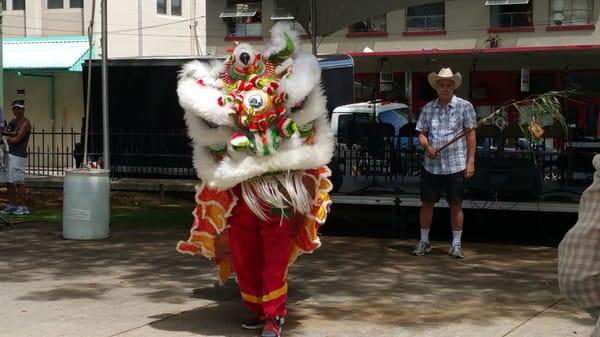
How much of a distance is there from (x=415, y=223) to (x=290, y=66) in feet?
18.0

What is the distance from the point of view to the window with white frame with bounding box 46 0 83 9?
1170 inches

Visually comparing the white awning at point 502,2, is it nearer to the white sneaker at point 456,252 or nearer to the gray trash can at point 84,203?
the white sneaker at point 456,252

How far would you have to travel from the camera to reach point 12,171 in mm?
11219

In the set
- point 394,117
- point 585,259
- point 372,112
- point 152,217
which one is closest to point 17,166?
point 152,217

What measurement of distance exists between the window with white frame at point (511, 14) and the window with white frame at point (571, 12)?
0.76m

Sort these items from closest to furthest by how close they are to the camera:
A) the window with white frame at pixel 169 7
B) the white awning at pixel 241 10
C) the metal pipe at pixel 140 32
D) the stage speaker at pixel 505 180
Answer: the stage speaker at pixel 505 180, the metal pipe at pixel 140 32, the white awning at pixel 241 10, the window with white frame at pixel 169 7

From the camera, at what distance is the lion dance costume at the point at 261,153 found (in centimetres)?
503

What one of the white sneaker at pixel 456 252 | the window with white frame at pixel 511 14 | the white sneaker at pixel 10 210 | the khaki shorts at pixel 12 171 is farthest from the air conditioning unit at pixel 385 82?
the window with white frame at pixel 511 14

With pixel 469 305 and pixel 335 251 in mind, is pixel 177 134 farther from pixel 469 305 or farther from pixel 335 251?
pixel 469 305

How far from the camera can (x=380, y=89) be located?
659 inches

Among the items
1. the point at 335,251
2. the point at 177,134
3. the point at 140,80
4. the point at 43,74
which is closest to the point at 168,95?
the point at 140,80

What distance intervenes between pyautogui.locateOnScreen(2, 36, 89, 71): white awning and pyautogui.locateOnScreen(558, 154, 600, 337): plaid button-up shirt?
25.8 m

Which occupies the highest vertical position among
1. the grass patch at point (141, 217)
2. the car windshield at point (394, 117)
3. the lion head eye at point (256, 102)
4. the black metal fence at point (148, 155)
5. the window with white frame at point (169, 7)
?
the window with white frame at point (169, 7)

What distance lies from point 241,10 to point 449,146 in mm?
24703
